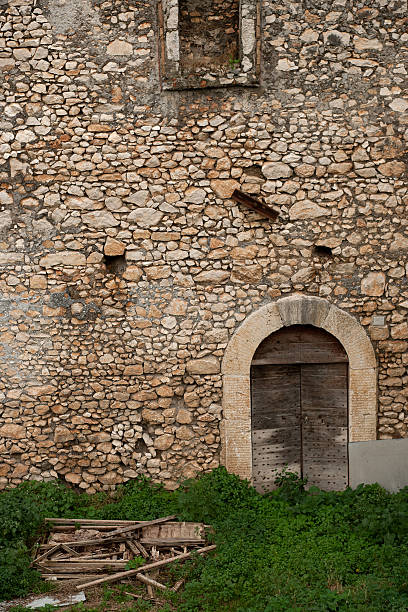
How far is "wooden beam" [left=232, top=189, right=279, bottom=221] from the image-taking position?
6277mm

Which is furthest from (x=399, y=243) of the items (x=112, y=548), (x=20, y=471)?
(x=20, y=471)

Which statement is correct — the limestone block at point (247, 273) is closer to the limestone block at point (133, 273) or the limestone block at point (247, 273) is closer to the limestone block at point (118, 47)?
the limestone block at point (133, 273)

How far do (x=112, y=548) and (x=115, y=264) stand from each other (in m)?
2.99

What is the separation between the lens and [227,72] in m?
6.17

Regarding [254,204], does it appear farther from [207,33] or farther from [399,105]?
[207,33]

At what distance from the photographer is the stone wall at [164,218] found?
6199 mm

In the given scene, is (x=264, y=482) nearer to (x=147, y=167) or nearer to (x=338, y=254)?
(x=338, y=254)

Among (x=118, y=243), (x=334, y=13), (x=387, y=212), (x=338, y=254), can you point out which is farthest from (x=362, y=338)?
(x=334, y=13)

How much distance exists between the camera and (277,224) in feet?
20.9

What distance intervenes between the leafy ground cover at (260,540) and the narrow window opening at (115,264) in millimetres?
2361

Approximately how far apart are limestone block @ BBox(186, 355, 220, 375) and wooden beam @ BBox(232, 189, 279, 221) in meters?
1.73

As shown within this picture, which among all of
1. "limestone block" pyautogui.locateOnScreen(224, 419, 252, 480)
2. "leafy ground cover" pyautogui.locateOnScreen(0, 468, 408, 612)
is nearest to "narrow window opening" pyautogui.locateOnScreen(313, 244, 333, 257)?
"limestone block" pyautogui.locateOnScreen(224, 419, 252, 480)

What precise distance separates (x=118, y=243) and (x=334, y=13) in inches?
134

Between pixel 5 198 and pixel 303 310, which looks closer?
pixel 5 198
